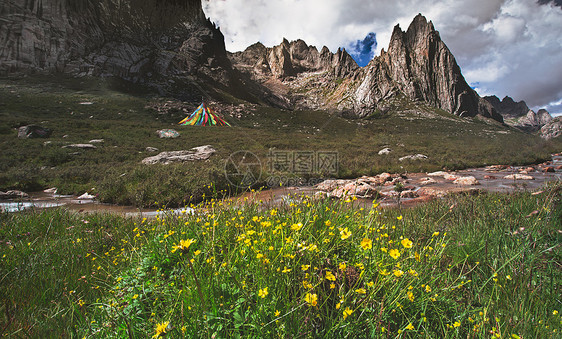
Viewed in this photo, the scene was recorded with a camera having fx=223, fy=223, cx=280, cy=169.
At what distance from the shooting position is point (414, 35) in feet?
463

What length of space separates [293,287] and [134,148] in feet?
78.7

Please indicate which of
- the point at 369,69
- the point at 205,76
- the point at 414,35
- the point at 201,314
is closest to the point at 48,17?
the point at 205,76

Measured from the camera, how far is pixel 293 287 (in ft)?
4.76

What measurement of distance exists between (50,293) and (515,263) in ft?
13.9

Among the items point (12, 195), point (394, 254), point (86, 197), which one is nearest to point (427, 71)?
point (86, 197)

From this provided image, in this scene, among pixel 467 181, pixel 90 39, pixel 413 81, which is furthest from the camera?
pixel 413 81

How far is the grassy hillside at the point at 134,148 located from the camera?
9.51 metres

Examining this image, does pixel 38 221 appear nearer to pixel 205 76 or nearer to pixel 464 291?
pixel 464 291

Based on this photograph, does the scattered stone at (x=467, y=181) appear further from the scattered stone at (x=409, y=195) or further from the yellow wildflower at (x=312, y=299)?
the yellow wildflower at (x=312, y=299)

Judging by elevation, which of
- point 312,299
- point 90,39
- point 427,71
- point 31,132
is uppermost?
point 427,71

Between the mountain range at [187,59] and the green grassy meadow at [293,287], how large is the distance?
7992 cm

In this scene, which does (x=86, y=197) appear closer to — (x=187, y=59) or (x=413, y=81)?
(x=187, y=59)

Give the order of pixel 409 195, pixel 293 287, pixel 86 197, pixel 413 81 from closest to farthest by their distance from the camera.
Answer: pixel 293 287 < pixel 409 195 < pixel 86 197 < pixel 413 81

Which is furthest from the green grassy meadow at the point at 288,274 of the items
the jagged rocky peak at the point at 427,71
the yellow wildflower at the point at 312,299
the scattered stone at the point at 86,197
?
the jagged rocky peak at the point at 427,71
